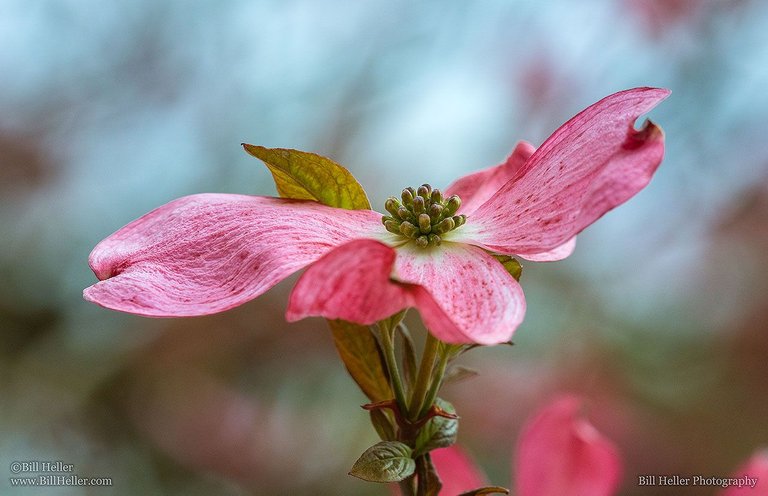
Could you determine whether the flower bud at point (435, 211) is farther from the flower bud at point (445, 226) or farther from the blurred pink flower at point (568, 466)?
the blurred pink flower at point (568, 466)

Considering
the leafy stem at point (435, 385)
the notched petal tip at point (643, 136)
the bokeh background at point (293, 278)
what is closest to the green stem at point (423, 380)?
the leafy stem at point (435, 385)

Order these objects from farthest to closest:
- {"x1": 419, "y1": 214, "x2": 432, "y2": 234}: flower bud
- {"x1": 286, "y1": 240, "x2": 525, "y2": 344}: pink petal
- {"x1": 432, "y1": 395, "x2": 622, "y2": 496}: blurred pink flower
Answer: {"x1": 432, "y1": 395, "x2": 622, "y2": 496}: blurred pink flower
{"x1": 419, "y1": 214, "x2": 432, "y2": 234}: flower bud
{"x1": 286, "y1": 240, "x2": 525, "y2": 344}: pink petal

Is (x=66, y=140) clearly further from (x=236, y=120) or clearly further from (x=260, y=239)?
(x=260, y=239)

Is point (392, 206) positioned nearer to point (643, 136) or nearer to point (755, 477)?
point (643, 136)

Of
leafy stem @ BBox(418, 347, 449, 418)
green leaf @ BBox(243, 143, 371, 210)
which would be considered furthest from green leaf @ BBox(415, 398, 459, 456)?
green leaf @ BBox(243, 143, 371, 210)

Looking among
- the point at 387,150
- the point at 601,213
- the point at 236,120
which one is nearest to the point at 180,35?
the point at 236,120

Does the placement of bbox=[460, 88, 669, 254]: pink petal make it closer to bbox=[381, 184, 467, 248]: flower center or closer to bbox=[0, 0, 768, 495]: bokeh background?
bbox=[381, 184, 467, 248]: flower center
